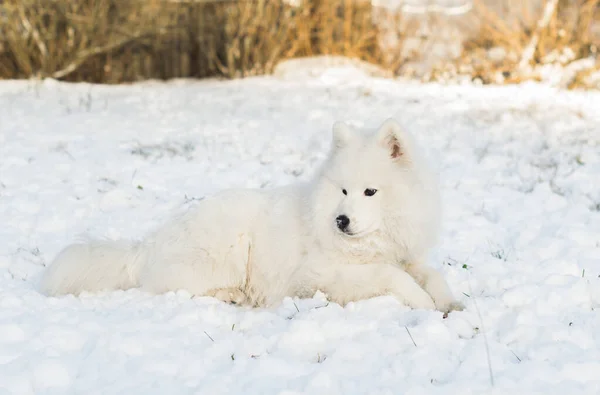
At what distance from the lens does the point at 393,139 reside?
313 centimetres

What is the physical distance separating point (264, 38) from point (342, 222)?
8305 millimetres

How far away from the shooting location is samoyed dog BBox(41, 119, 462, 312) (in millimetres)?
3070

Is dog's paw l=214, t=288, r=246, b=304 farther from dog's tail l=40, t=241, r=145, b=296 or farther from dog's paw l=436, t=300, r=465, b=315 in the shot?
dog's paw l=436, t=300, r=465, b=315

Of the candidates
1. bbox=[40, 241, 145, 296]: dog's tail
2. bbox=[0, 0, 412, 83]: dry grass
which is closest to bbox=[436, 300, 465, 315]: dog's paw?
bbox=[40, 241, 145, 296]: dog's tail

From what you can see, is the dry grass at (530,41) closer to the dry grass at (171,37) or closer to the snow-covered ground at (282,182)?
the snow-covered ground at (282,182)

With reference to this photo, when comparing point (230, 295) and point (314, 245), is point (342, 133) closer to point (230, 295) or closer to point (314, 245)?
point (314, 245)

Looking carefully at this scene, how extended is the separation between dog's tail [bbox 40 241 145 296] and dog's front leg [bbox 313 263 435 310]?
3.34 ft

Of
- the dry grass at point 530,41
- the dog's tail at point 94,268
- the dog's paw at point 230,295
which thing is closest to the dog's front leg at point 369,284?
the dog's paw at point 230,295

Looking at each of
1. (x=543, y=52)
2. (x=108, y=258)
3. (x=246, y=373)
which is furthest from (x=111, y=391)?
(x=543, y=52)

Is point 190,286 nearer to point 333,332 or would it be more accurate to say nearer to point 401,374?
point 333,332

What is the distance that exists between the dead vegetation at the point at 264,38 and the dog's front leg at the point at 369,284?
25.0 ft

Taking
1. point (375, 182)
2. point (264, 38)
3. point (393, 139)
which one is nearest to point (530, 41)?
point (264, 38)

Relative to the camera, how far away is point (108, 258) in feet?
10.9

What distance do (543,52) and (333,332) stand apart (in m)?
9.07
